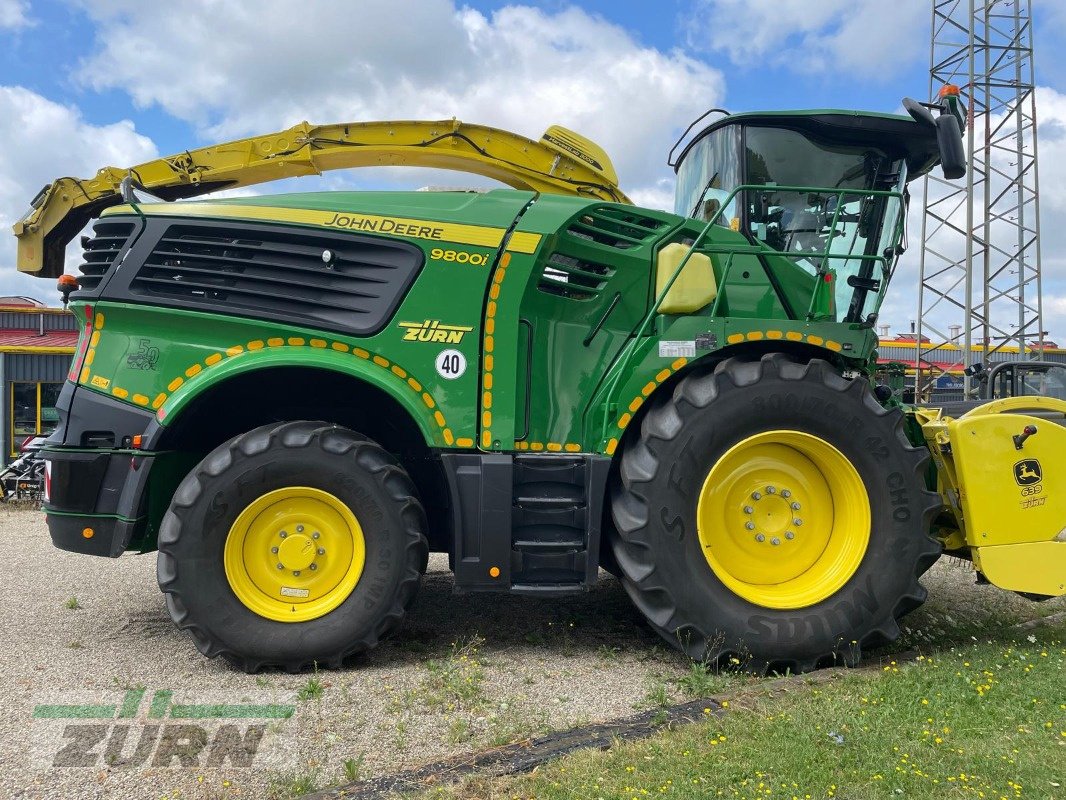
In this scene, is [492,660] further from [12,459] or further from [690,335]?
[12,459]

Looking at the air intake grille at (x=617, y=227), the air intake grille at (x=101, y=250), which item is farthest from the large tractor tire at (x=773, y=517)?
the air intake grille at (x=101, y=250)

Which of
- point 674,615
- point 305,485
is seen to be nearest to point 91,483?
point 305,485

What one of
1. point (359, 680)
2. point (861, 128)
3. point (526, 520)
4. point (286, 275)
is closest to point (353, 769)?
point (359, 680)

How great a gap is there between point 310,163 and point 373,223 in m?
1.57

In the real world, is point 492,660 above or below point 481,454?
below

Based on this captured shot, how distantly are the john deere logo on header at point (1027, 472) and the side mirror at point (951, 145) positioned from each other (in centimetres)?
155

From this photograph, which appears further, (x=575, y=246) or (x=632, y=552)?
(x=575, y=246)

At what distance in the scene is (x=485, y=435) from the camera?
400cm

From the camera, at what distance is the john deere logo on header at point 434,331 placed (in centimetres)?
398

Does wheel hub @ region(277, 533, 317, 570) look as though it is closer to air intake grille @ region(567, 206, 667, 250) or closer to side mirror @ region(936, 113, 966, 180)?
air intake grille @ region(567, 206, 667, 250)

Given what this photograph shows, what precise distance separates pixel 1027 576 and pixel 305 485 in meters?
3.73

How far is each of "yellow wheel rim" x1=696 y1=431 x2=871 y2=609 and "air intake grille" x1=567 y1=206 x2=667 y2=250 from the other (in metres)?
1.26

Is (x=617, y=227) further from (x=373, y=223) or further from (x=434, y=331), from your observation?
(x=373, y=223)

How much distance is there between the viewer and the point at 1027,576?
4109 millimetres
